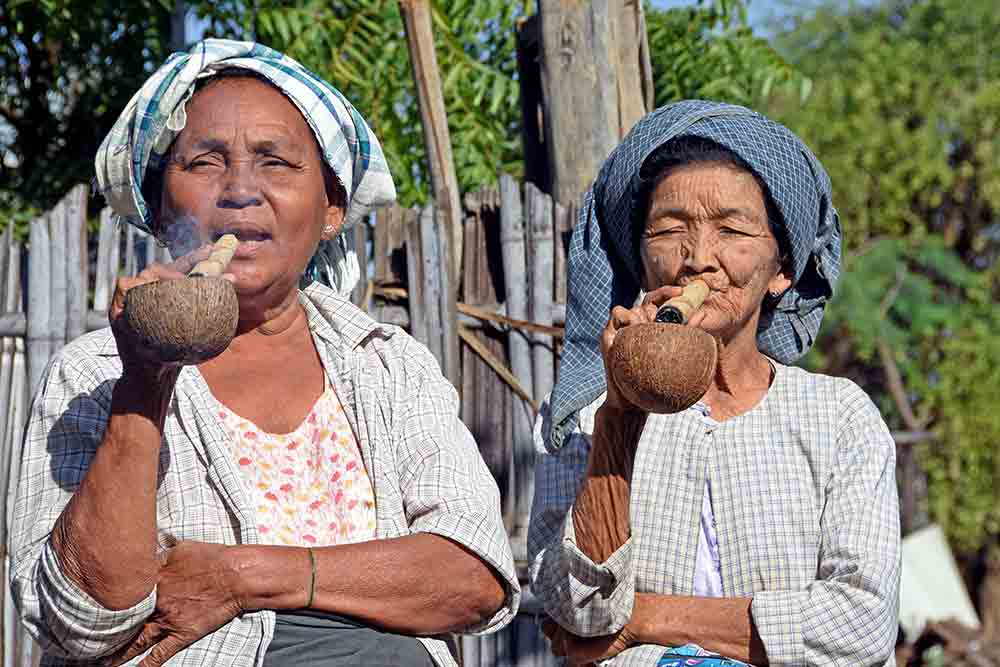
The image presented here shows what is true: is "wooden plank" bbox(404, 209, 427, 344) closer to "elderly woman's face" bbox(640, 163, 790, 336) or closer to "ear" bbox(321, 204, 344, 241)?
"ear" bbox(321, 204, 344, 241)

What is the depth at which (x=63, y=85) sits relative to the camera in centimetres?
661

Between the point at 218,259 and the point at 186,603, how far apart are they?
585 millimetres

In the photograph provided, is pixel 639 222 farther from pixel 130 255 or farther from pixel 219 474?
pixel 130 255

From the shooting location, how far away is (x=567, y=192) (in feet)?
14.3

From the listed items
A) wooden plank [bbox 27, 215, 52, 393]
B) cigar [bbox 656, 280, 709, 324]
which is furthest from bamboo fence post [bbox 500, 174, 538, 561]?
Answer: cigar [bbox 656, 280, 709, 324]

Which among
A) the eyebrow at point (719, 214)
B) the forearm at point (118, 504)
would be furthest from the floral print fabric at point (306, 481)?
the eyebrow at point (719, 214)

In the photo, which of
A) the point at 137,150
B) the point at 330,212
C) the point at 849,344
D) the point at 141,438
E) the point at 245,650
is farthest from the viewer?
the point at 849,344

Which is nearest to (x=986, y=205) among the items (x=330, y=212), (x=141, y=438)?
(x=330, y=212)

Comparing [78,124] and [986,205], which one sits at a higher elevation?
[78,124]

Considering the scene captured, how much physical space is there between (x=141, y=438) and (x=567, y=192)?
2362mm

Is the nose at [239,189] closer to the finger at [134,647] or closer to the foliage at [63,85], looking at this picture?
the finger at [134,647]

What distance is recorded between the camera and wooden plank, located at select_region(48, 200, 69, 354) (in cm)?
394

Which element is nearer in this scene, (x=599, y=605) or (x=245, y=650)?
(x=245, y=650)

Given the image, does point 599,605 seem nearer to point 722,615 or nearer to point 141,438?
point 722,615
